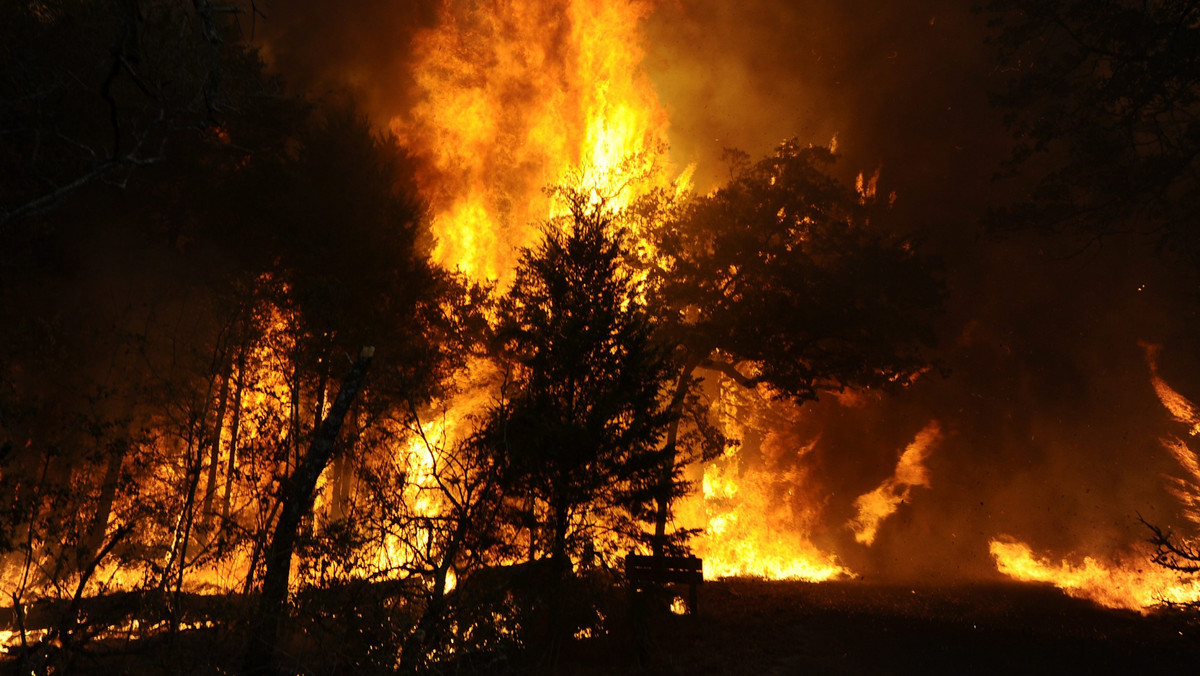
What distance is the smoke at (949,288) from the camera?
27.0 meters

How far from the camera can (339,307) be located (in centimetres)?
2070

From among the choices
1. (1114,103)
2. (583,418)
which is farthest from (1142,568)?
(583,418)

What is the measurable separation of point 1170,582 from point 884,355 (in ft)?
43.2

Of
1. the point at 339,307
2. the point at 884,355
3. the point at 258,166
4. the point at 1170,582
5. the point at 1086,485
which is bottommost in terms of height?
the point at 1170,582

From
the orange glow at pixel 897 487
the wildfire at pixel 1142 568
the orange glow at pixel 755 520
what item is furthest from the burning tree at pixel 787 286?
the orange glow at pixel 897 487

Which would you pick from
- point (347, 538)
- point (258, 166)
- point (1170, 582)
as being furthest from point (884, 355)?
point (258, 166)

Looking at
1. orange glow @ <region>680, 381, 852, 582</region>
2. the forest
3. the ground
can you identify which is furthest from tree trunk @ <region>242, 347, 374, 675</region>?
orange glow @ <region>680, 381, 852, 582</region>

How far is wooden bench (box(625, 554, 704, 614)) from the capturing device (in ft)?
45.7

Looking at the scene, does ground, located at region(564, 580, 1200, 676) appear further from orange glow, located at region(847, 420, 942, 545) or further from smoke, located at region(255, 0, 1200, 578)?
orange glow, located at region(847, 420, 942, 545)

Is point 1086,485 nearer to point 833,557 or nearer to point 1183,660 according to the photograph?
point 833,557

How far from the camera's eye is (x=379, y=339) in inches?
880

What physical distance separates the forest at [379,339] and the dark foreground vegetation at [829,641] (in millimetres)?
253

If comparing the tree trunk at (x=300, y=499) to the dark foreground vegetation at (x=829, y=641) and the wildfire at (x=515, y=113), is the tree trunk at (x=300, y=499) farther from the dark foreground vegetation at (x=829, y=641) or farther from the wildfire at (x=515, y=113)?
the wildfire at (x=515, y=113)

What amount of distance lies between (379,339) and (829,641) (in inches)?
635
